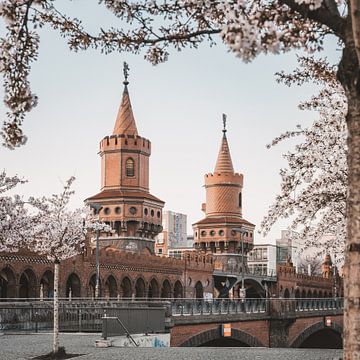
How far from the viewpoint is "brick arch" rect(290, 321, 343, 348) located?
5259 cm

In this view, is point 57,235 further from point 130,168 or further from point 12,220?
point 130,168

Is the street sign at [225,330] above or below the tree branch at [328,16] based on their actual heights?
below

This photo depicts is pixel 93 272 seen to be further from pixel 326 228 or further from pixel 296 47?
pixel 296 47

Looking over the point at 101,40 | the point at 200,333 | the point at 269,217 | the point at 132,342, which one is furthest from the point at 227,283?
the point at 101,40

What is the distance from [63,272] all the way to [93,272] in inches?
156

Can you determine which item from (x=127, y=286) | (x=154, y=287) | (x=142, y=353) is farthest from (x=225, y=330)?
(x=154, y=287)

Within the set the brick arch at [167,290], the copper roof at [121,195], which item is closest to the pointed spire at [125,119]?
the copper roof at [121,195]

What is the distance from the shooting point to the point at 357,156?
6688 millimetres

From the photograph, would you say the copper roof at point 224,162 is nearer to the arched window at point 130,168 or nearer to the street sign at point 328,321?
the arched window at point 130,168

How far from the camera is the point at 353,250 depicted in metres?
6.58

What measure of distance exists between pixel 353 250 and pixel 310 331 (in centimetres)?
5192

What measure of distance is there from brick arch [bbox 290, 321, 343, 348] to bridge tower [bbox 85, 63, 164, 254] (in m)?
18.9

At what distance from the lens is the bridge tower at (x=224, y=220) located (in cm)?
8938

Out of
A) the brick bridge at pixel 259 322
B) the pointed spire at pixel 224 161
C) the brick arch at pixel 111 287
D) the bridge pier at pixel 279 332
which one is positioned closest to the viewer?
the brick bridge at pixel 259 322
